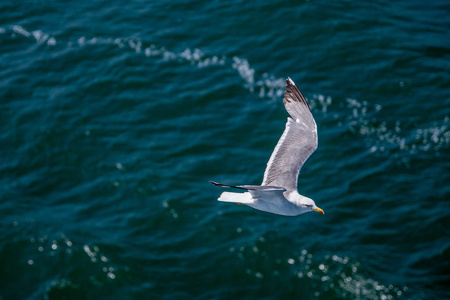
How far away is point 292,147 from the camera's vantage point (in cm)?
1387

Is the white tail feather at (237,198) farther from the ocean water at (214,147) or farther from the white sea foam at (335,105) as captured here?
the white sea foam at (335,105)

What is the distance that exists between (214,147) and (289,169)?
27.9 ft

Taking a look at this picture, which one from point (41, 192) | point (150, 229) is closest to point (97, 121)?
point (41, 192)

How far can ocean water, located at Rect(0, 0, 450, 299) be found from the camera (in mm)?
18734

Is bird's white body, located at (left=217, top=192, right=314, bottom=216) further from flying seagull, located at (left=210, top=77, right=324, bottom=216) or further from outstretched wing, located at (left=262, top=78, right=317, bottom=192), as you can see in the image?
outstretched wing, located at (left=262, top=78, right=317, bottom=192)

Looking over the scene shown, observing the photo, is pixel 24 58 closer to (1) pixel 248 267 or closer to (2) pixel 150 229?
(2) pixel 150 229

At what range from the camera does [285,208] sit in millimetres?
12758

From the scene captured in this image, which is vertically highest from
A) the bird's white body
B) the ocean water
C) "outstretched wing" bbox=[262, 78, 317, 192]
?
"outstretched wing" bbox=[262, 78, 317, 192]

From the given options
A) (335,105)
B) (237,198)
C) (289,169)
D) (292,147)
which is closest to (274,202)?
(237,198)

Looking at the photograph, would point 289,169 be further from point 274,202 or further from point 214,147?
→ point 214,147

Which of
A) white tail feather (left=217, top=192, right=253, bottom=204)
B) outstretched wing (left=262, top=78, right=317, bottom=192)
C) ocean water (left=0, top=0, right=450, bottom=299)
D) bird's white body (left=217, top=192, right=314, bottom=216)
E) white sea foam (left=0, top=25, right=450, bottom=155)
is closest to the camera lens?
white tail feather (left=217, top=192, right=253, bottom=204)

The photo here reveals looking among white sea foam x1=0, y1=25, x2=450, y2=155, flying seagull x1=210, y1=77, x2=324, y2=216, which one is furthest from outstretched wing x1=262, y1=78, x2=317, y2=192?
white sea foam x1=0, y1=25, x2=450, y2=155

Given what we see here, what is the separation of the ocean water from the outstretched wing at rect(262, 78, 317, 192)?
5.97 meters

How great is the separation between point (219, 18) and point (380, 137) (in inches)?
334
